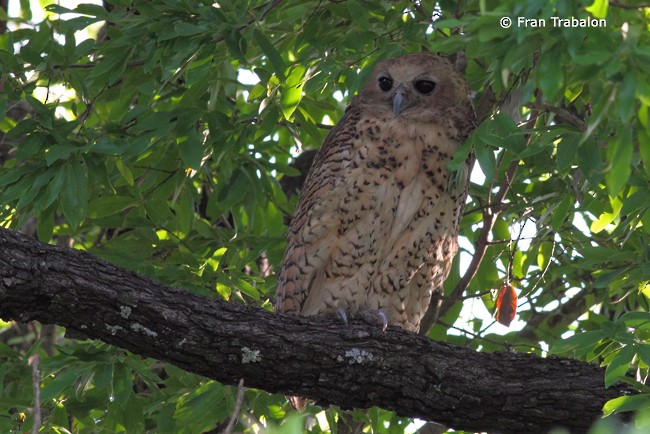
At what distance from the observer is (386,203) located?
4695mm

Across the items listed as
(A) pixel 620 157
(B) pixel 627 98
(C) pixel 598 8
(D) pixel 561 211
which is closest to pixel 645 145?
(A) pixel 620 157

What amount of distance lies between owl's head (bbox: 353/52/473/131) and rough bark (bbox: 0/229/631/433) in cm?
144

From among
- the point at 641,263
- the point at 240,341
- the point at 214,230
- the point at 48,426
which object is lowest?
the point at 48,426

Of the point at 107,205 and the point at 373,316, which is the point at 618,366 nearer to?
the point at 373,316

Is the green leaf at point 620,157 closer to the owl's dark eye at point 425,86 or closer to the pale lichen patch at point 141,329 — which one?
the pale lichen patch at point 141,329

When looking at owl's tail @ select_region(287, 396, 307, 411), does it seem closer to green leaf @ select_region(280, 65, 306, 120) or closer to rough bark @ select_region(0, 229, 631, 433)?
rough bark @ select_region(0, 229, 631, 433)

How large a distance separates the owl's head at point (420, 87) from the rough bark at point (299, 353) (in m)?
1.44

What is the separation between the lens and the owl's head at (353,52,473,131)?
4961mm

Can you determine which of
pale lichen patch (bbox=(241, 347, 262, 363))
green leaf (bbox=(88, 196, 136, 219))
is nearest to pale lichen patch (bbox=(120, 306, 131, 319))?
pale lichen patch (bbox=(241, 347, 262, 363))

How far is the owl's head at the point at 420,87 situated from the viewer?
4.96 metres

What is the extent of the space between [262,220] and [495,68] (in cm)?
259

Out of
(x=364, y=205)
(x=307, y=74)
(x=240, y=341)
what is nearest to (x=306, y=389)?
(x=240, y=341)

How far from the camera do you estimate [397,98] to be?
16.0 ft

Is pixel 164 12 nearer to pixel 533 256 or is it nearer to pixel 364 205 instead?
pixel 364 205
